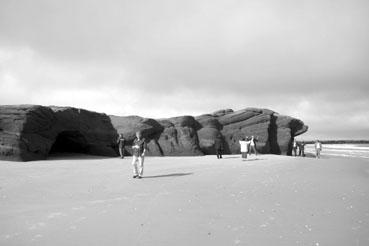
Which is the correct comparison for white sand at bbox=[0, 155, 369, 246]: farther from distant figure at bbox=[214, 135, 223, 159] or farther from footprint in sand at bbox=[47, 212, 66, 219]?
distant figure at bbox=[214, 135, 223, 159]

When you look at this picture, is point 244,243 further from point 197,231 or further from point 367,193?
point 367,193

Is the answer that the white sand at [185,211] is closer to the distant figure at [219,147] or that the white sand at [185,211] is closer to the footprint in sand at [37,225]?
the footprint in sand at [37,225]

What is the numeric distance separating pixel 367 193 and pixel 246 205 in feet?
15.3

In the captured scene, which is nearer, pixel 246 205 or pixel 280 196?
pixel 246 205

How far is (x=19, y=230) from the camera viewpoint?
306 inches

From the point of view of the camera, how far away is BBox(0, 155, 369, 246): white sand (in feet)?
23.9

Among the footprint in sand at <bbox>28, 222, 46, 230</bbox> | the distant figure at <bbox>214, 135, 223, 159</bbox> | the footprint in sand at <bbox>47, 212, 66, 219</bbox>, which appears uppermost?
the distant figure at <bbox>214, 135, 223, 159</bbox>

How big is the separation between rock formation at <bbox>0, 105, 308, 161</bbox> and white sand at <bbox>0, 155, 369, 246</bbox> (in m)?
12.2

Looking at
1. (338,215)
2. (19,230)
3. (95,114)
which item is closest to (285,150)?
(95,114)

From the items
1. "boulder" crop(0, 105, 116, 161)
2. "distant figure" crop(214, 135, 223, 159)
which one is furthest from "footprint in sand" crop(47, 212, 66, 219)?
"distant figure" crop(214, 135, 223, 159)

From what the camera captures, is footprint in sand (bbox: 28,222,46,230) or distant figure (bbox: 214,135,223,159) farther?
distant figure (bbox: 214,135,223,159)

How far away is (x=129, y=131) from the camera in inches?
1535

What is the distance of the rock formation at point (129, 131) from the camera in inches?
1051

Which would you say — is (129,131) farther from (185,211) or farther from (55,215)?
(185,211)
